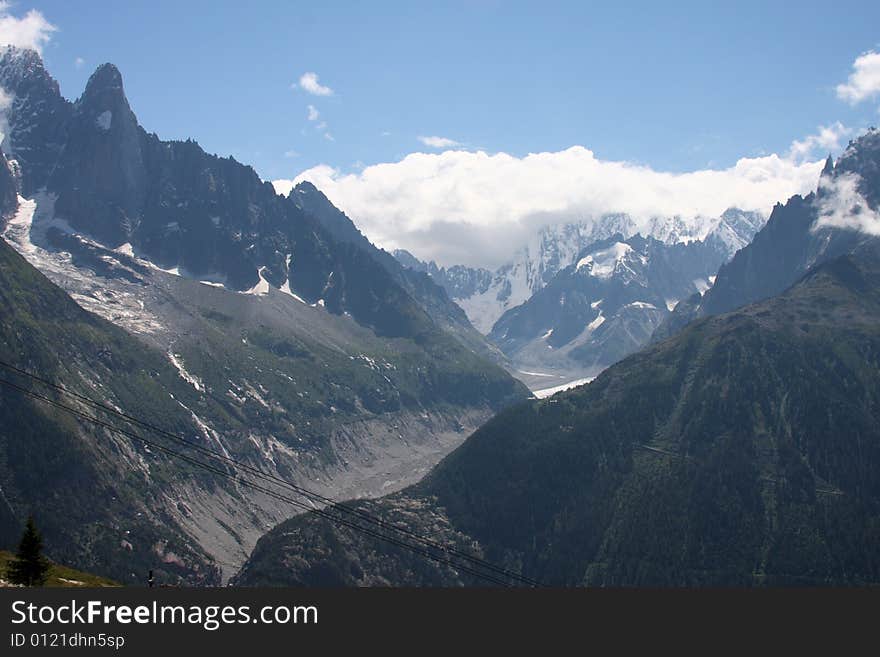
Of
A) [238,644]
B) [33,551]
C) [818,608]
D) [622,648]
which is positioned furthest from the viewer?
[33,551]

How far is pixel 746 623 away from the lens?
93312 millimetres

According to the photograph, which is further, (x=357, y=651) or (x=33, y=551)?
(x=33, y=551)

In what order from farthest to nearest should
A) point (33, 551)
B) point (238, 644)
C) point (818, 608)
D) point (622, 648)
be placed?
point (33, 551)
point (818, 608)
point (622, 648)
point (238, 644)

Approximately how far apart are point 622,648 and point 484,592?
45.4 ft

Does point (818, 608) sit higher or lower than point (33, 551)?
higher

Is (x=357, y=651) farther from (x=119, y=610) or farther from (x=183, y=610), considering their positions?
(x=119, y=610)

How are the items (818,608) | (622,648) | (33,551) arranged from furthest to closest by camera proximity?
(33,551), (818,608), (622,648)

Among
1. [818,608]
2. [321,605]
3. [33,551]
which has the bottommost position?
[33,551]

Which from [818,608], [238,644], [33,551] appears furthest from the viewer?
[33,551]

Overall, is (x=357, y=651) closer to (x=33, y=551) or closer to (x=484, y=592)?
(x=484, y=592)

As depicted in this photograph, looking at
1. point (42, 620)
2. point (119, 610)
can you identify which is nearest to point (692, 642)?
point (119, 610)

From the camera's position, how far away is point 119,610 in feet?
279

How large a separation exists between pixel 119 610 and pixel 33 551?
40.0m

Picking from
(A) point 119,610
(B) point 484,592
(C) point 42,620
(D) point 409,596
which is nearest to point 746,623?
(B) point 484,592
